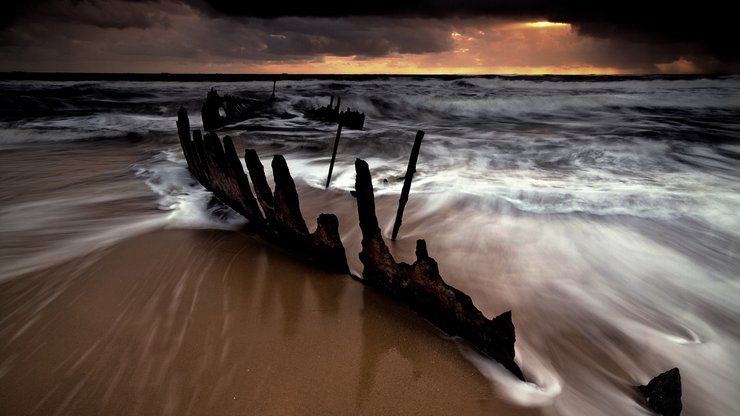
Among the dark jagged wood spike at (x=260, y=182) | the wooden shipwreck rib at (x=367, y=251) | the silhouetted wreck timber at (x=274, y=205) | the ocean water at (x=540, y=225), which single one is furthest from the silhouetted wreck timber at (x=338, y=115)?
the dark jagged wood spike at (x=260, y=182)

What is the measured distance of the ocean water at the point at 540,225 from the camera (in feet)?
7.85

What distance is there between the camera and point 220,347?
227 cm

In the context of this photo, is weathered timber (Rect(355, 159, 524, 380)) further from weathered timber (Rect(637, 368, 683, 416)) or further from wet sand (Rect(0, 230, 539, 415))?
weathered timber (Rect(637, 368, 683, 416))

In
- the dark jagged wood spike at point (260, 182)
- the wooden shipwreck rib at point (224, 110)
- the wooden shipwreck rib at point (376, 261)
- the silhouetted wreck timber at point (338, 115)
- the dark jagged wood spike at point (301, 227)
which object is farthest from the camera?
the silhouetted wreck timber at point (338, 115)

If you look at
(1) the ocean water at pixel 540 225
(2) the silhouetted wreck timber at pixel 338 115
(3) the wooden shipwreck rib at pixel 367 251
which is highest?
(2) the silhouetted wreck timber at pixel 338 115

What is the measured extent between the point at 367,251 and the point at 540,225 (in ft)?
8.61

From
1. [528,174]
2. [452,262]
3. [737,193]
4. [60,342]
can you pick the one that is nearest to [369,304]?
[452,262]

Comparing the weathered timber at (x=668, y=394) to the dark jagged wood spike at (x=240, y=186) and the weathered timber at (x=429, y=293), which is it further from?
the dark jagged wood spike at (x=240, y=186)

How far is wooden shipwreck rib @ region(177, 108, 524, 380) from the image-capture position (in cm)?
221

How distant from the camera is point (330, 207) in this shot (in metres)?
5.13

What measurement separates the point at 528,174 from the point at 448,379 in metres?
6.03

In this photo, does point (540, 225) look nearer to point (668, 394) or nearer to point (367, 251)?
point (367, 251)

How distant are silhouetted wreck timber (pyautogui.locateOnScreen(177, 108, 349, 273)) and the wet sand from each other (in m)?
0.20

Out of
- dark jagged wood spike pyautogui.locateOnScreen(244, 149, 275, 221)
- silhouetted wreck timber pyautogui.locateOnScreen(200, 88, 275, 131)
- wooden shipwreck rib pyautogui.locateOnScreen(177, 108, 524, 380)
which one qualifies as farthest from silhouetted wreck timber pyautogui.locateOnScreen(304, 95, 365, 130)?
dark jagged wood spike pyautogui.locateOnScreen(244, 149, 275, 221)
